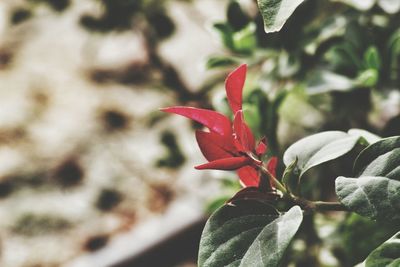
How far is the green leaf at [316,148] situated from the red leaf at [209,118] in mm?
130

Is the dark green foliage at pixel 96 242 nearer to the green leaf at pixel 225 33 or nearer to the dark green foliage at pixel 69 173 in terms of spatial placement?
the dark green foliage at pixel 69 173

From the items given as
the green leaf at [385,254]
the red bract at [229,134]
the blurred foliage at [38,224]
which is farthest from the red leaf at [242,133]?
the blurred foliage at [38,224]

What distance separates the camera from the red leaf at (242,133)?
2.33ft

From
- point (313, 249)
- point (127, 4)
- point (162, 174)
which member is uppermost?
point (127, 4)

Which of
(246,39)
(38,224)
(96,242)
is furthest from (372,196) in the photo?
(38,224)

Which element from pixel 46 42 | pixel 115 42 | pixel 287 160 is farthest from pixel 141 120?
pixel 287 160

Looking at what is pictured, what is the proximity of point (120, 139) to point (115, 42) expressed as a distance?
0.93 metres

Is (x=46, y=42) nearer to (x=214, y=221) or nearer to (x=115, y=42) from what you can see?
(x=115, y=42)

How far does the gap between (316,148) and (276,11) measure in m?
0.25

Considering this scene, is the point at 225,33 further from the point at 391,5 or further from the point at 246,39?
the point at 391,5

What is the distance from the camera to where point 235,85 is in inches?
28.6

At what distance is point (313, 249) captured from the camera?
1335 millimetres

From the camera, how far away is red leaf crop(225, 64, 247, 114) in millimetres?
721

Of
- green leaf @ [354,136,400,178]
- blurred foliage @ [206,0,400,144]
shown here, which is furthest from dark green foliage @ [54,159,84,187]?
green leaf @ [354,136,400,178]
